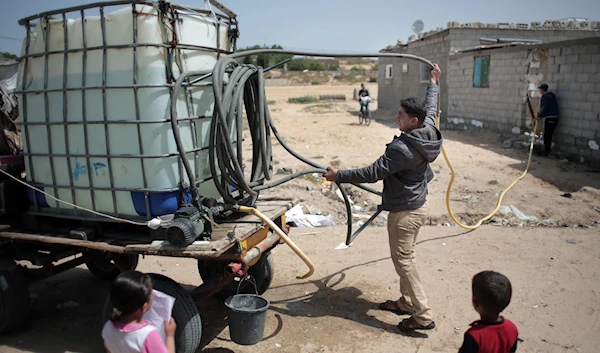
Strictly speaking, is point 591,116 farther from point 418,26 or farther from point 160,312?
point 418,26

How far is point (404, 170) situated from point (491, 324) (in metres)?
1.65

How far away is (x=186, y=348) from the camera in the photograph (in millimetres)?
3098

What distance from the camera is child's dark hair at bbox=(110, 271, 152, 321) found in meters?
2.20

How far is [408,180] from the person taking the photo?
3.74 metres

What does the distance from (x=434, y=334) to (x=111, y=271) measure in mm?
3460

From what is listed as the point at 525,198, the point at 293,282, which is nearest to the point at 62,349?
the point at 293,282

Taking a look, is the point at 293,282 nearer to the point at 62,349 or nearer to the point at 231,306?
the point at 231,306

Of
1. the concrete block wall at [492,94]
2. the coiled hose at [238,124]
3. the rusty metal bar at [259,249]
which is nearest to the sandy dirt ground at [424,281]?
the rusty metal bar at [259,249]

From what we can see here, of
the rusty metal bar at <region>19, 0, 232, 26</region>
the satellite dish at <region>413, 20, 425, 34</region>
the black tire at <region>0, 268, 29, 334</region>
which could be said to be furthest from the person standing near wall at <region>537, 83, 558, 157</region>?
the black tire at <region>0, 268, 29, 334</region>

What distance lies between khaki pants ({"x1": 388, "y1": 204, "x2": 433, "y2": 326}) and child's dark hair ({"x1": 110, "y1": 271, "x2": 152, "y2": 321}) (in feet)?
7.09

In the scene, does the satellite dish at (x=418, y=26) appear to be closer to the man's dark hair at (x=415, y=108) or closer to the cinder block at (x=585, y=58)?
the cinder block at (x=585, y=58)

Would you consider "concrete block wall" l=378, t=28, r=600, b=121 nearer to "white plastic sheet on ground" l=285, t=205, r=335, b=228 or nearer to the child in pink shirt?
"white plastic sheet on ground" l=285, t=205, r=335, b=228

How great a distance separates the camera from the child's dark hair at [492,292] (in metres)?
2.23

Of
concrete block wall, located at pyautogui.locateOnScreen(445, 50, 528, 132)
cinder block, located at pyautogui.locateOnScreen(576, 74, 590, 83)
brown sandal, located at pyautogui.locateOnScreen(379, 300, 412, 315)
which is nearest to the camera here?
brown sandal, located at pyautogui.locateOnScreen(379, 300, 412, 315)
